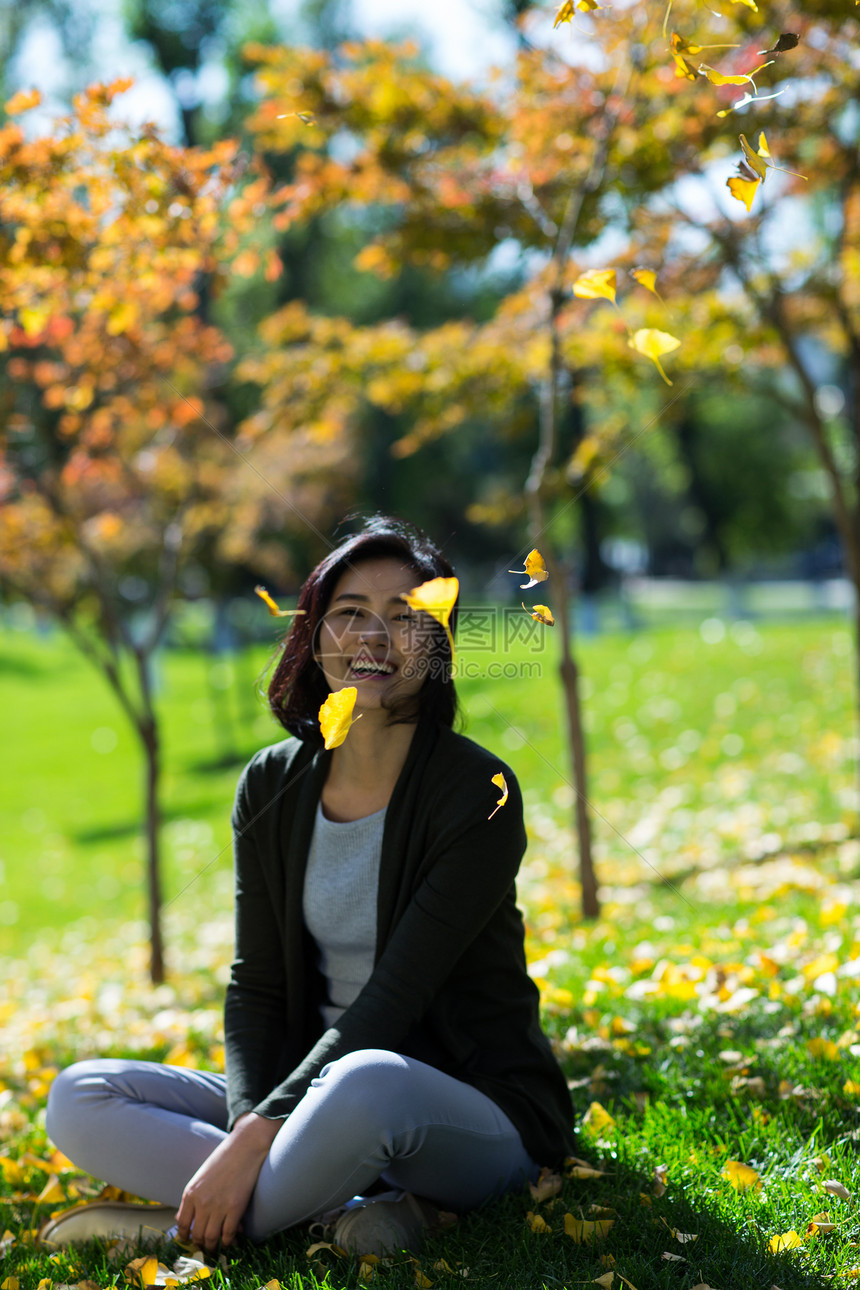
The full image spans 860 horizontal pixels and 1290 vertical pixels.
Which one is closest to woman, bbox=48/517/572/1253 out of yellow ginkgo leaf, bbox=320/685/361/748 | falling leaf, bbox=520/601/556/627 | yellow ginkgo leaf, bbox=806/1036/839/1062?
yellow ginkgo leaf, bbox=320/685/361/748

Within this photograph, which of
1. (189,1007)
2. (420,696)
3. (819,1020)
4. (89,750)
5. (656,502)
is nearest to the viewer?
(420,696)

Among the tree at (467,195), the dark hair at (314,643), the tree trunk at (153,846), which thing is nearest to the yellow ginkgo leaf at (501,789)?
the dark hair at (314,643)

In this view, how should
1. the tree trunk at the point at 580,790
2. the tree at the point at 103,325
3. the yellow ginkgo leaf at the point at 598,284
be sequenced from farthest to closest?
the tree trunk at the point at 580,790 → the tree at the point at 103,325 → the yellow ginkgo leaf at the point at 598,284

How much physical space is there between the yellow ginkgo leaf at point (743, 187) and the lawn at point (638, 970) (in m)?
1.31

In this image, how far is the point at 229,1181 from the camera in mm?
1949

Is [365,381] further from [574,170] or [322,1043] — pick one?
[322,1043]

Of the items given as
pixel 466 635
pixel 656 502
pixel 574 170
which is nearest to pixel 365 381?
pixel 574 170

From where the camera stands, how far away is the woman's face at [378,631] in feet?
7.09

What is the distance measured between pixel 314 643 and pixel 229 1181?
3.34ft

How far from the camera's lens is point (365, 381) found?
6.02 m

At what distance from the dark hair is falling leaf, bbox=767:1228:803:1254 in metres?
1.11

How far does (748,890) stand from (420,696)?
306 centimetres

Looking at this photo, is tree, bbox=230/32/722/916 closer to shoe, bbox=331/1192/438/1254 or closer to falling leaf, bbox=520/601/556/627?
falling leaf, bbox=520/601/556/627

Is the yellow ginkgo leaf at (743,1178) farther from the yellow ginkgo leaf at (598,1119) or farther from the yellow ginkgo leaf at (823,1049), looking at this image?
the yellow ginkgo leaf at (823,1049)
